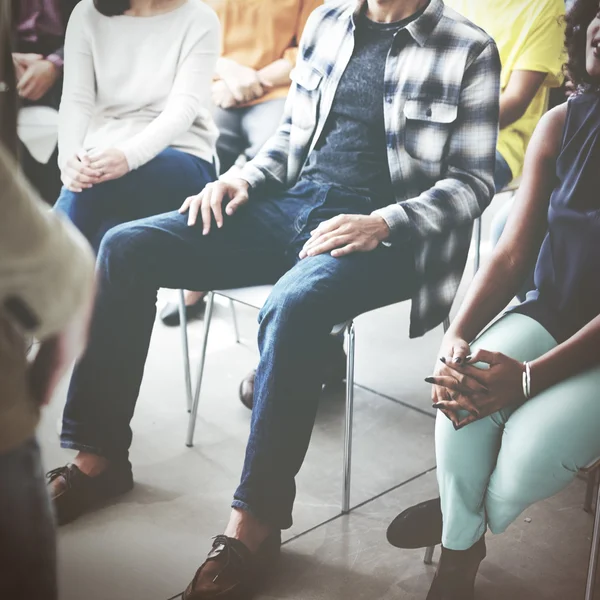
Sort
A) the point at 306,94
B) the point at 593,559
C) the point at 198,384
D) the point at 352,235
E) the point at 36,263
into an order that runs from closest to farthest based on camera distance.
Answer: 1. the point at 36,263
2. the point at 593,559
3. the point at 352,235
4. the point at 306,94
5. the point at 198,384

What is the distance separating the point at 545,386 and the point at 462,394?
0.52 feet

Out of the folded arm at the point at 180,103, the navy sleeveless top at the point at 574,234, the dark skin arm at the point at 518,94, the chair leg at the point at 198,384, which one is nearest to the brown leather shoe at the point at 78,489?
the chair leg at the point at 198,384

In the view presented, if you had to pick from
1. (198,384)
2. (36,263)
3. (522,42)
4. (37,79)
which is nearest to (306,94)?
(522,42)

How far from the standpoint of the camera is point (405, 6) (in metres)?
1.71

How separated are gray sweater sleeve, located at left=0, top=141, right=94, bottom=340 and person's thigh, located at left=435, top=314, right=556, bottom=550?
3.02ft

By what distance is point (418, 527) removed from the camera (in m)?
1.74

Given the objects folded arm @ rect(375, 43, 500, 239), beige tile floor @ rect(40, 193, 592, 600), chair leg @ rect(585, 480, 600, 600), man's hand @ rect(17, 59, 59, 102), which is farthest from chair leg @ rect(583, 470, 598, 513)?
man's hand @ rect(17, 59, 59, 102)

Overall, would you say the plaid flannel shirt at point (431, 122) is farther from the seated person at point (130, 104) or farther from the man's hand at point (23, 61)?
the man's hand at point (23, 61)

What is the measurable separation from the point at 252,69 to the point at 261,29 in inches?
3.9

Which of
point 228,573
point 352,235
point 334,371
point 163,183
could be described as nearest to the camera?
point 228,573

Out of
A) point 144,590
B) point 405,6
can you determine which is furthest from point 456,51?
point 144,590

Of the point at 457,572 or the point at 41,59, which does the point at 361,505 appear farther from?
the point at 41,59

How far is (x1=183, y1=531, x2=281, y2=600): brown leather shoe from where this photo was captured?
1649mm

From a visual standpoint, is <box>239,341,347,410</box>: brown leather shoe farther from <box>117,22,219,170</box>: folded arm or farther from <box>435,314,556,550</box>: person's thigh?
<box>435,314,556,550</box>: person's thigh
